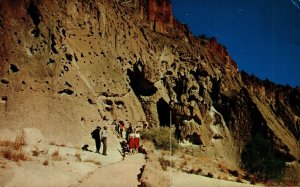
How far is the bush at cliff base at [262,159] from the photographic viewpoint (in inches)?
1353

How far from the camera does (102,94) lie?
25.1 meters

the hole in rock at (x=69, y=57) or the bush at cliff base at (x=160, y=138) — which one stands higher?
the hole in rock at (x=69, y=57)

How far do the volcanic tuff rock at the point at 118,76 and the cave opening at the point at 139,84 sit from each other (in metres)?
0.08

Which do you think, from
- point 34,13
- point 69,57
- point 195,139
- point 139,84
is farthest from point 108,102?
point 195,139

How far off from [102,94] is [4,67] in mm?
7739

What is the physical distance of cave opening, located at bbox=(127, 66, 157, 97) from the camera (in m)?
30.3

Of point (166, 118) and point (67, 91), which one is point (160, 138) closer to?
point (166, 118)

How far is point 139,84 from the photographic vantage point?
31.1m

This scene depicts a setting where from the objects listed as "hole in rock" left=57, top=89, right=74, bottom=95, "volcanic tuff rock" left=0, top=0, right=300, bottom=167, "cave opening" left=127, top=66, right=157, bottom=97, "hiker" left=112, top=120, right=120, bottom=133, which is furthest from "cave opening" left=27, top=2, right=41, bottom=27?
"cave opening" left=127, top=66, right=157, bottom=97

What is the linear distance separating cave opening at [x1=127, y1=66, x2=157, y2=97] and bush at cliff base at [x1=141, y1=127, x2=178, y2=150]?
3.38m

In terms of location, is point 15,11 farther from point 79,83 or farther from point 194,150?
point 194,150

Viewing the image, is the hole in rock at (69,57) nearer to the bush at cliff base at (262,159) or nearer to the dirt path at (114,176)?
the dirt path at (114,176)

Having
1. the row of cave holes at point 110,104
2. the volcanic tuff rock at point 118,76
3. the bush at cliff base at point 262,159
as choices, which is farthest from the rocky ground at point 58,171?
the bush at cliff base at point 262,159

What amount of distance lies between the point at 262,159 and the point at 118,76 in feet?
52.4
